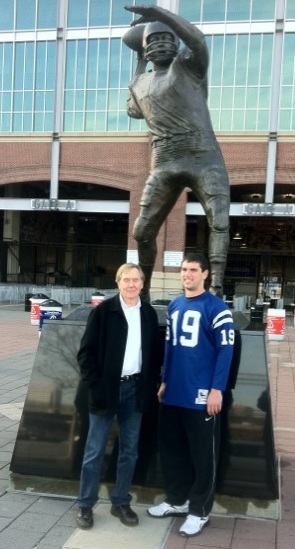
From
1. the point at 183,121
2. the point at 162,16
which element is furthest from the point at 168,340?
the point at 162,16

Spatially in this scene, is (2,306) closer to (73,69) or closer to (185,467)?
(73,69)

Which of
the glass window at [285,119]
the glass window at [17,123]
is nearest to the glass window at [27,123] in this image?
the glass window at [17,123]

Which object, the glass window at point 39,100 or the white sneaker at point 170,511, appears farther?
the glass window at point 39,100

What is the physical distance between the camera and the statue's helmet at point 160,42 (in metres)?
4.66

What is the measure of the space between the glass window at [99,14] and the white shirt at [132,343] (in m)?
24.7

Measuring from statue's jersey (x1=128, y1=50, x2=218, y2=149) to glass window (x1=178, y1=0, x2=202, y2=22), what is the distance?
71.3 ft

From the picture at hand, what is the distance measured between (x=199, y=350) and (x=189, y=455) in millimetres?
798

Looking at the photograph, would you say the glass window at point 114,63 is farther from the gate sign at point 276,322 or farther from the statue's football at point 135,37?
the statue's football at point 135,37

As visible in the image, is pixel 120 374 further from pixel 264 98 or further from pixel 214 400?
pixel 264 98

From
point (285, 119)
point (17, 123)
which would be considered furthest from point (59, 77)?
point (285, 119)

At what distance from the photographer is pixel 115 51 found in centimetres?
2489

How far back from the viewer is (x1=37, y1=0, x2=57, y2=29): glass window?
83.8 ft

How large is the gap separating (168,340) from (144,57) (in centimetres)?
298

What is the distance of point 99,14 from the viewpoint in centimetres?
2508
